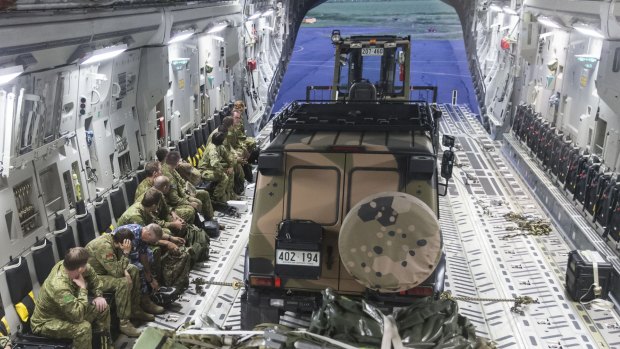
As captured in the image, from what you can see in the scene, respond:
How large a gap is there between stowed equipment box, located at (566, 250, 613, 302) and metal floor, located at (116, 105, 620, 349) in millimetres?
136

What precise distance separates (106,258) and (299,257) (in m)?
2.09

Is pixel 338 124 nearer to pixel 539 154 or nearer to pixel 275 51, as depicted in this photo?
pixel 539 154

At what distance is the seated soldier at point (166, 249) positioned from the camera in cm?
599

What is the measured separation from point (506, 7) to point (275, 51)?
7.75 metres

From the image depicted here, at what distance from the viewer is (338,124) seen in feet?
17.8

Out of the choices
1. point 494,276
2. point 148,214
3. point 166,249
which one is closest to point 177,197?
point 148,214

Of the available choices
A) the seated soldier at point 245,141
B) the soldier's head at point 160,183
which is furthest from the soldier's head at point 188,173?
the seated soldier at point 245,141

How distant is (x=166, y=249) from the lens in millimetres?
6207

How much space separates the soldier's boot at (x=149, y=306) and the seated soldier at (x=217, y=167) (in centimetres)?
300

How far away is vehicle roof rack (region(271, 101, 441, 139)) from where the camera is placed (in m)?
5.35

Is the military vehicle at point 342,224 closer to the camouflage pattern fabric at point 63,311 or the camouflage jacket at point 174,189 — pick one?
the camouflage pattern fabric at point 63,311

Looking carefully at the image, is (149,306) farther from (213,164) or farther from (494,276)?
(494,276)

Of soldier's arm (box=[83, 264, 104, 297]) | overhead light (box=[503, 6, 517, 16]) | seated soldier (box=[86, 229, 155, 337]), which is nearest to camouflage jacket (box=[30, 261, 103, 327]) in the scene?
soldier's arm (box=[83, 264, 104, 297])

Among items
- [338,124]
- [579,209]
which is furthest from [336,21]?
[338,124]
